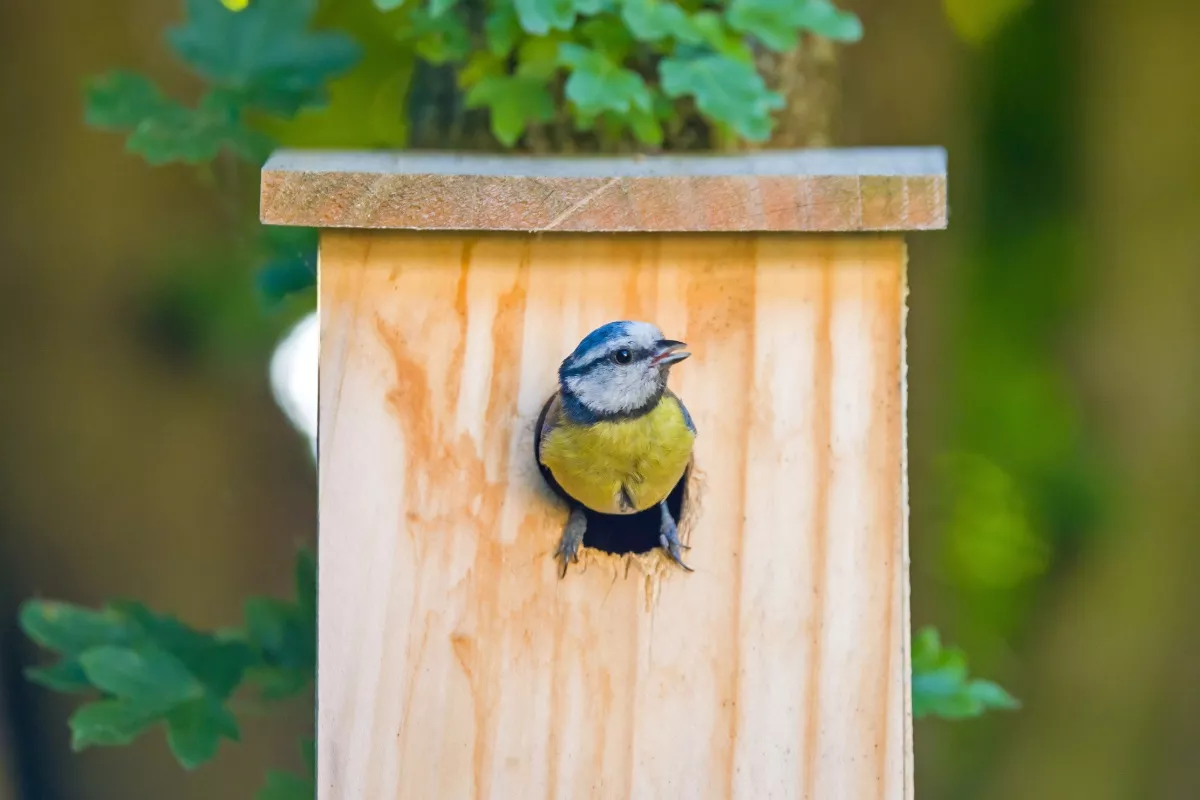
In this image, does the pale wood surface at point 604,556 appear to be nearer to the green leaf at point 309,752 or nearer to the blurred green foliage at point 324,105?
the blurred green foliage at point 324,105

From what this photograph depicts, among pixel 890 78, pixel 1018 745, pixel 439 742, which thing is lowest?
pixel 1018 745

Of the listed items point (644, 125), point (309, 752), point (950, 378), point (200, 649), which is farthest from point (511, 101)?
point (950, 378)

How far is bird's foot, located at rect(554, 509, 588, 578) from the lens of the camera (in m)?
1.54

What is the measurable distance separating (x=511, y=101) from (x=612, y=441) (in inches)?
21.6

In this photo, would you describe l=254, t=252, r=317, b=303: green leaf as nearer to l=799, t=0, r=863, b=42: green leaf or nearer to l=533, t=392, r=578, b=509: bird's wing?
l=533, t=392, r=578, b=509: bird's wing

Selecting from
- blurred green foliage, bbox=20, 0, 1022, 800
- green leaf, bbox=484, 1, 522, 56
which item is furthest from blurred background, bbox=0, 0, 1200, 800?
green leaf, bbox=484, 1, 522, 56

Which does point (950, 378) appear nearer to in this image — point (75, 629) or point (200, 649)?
point (200, 649)

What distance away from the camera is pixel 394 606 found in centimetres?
151

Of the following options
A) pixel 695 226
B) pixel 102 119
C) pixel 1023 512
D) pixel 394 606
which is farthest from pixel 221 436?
pixel 1023 512

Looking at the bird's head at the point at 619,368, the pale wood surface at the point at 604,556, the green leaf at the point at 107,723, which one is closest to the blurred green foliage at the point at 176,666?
the green leaf at the point at 107,723

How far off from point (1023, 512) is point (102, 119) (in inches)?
82.2

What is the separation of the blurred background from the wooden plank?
3.96 feet

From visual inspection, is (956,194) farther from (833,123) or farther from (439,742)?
(439,742)

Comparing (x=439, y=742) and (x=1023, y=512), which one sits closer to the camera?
(x=439, y=742)
